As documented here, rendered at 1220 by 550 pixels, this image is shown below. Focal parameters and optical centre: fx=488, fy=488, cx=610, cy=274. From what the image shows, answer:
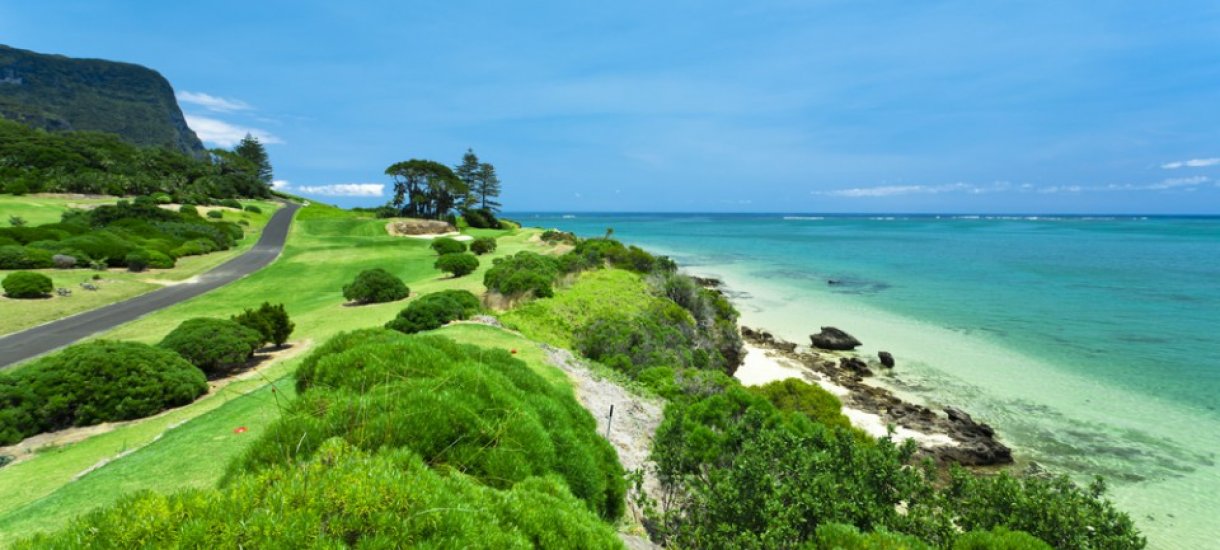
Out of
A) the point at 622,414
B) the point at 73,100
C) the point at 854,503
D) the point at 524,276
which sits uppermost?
the point at 73,100

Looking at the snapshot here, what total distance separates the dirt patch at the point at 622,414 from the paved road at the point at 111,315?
60.7ft

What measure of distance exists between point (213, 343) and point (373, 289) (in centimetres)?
904

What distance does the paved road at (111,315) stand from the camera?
57.7 feet

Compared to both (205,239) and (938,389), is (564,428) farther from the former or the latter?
(205,239)

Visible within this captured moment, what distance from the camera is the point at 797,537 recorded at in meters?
5.78

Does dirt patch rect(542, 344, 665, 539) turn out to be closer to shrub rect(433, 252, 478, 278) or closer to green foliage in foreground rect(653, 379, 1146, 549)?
green foliage in foreground rect(653, 379, 1146, 549)

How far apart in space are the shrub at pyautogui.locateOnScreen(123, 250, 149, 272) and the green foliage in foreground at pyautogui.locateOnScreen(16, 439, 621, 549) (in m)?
38.1

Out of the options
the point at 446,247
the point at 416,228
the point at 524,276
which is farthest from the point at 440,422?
the point at 416,228

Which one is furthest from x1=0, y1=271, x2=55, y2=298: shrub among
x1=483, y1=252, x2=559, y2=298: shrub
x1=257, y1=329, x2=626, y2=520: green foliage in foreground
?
x1=257, y1=329, x2=626, y2=520: green foliage in foreground

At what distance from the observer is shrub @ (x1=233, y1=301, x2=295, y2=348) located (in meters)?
17.0

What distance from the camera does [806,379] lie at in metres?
22.0

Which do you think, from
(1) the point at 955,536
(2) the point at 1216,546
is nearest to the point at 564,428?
(1) the point at 955,536

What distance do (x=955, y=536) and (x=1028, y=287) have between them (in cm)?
4911

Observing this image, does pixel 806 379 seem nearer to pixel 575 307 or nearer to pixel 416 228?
pixel 575 307
